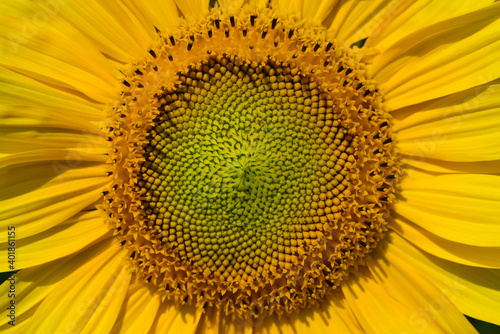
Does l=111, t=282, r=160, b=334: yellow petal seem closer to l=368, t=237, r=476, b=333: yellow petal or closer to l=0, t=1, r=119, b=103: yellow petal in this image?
l=0, t=1, r=119, b=103: yellow petal

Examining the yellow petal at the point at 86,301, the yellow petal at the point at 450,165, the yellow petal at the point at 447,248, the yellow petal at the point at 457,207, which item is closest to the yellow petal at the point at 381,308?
the yellow petal at the point at 447,248

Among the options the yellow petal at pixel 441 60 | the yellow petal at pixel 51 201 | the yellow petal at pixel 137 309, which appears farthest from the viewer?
the yellow petal at pixel 137 309

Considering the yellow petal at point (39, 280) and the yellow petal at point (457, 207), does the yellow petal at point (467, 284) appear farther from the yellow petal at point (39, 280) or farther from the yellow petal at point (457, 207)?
the yellow petal at point (39, 280)

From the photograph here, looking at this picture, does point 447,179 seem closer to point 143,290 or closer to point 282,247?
point 282,247

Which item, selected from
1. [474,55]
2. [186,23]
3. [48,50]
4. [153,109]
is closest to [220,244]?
[153,109]

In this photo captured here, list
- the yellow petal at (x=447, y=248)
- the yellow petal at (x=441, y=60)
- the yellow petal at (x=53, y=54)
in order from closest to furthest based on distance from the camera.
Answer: the yellow petal at (x=441, y=60)
the yellow petal at (x=447, y=248)
the yellow petal at (x=53, y=54)

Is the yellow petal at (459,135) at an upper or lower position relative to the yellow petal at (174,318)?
→ upper
